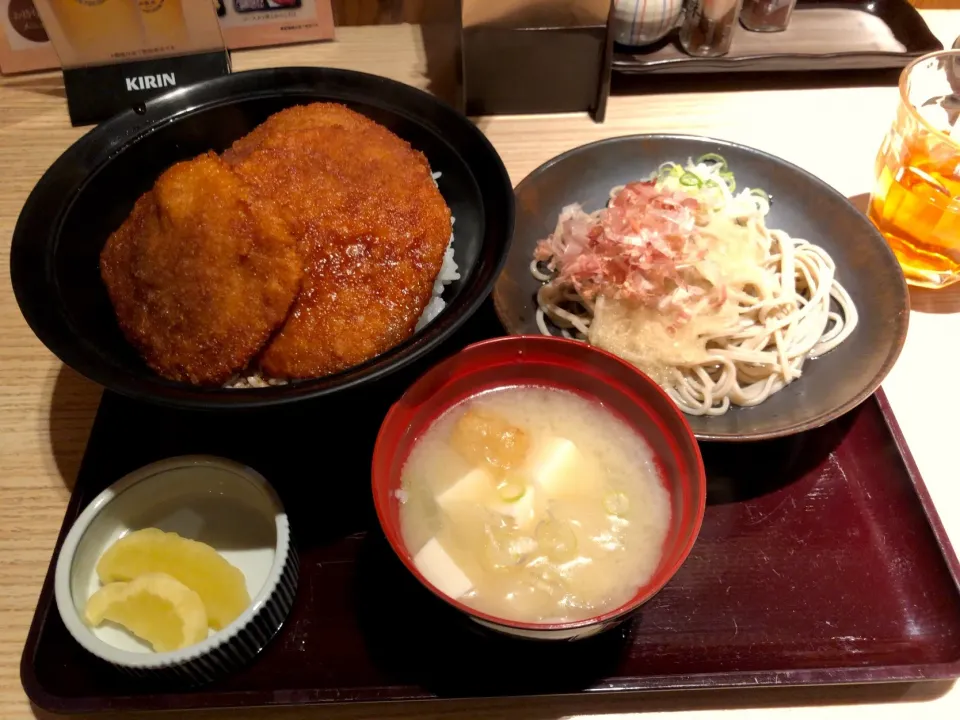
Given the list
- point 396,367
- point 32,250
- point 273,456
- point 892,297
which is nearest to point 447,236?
point 396,367

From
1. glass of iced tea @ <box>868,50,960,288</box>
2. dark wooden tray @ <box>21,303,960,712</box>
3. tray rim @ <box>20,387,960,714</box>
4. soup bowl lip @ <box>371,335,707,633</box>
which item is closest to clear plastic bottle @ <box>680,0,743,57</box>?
glass of iced tea @ <box>868,50,960,288</box>

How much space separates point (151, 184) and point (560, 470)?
1.11 m

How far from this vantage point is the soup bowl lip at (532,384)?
1.07 meters

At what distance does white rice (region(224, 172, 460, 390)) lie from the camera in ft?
4.50

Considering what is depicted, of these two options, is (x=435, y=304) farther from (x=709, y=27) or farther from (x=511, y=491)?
(x=709, y=27)

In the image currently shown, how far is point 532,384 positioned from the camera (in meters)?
1.47

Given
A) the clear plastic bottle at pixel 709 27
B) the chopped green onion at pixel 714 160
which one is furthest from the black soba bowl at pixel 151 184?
the clear plastic bottle at pixel 709 27

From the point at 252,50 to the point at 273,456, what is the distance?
68.7 inches

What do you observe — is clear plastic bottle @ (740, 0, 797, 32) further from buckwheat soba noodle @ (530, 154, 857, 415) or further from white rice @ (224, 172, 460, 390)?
white rice @ (224, 172, 460, 390)

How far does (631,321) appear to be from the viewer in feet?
5.51

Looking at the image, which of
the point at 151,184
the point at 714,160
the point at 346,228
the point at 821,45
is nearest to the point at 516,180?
the point at 714,160

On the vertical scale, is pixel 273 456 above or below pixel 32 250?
below

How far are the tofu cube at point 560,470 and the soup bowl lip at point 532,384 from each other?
0.16m

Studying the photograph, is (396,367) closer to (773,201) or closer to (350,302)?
(350,302)
